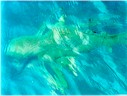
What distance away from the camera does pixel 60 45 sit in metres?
2.03

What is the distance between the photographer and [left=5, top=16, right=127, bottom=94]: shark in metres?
2.01

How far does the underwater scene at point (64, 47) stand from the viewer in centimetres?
201

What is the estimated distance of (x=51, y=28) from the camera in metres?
2.04

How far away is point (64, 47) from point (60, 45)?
3cm

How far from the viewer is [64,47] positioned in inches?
80.0

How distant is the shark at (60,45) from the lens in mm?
2014

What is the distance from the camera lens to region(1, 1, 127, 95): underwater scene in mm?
2008

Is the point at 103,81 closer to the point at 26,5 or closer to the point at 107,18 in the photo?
the point at 107,18

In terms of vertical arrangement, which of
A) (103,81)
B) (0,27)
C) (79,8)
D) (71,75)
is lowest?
(103,81)

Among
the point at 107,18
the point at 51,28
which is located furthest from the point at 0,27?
the point at 107,18

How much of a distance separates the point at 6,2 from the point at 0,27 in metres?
0.17

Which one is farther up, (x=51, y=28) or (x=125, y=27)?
(x=51, y=28)

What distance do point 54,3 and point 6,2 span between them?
0.32 meters

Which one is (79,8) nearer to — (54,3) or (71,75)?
(54,3)
